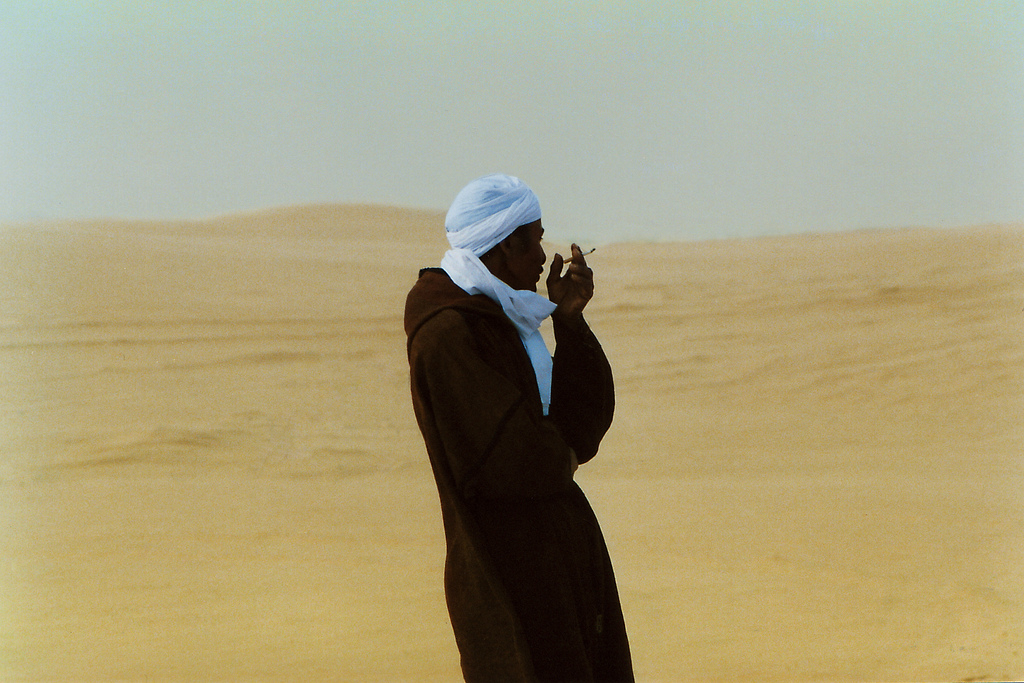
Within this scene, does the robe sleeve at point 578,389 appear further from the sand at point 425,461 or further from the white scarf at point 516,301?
the sand at point 425,461

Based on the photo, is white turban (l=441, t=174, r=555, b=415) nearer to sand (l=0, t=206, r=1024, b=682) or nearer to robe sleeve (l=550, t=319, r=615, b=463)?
robe sleeve (l=550, t=319, r=615, b=463)

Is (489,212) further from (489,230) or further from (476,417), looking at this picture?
(476,417)

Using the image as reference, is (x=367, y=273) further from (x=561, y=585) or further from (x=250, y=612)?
(x=561, y=585)

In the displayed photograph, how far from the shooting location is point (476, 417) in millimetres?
2373

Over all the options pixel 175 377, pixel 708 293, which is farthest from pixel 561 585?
pixel 708 293

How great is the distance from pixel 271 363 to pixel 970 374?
8374 millimetres

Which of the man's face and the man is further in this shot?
the man's face

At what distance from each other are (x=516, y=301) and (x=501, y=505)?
1.75 feet

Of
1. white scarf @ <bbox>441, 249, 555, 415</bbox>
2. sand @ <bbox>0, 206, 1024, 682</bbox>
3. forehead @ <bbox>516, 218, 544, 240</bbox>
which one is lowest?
sand @ <bbox>0, 206, 1024, 682</bbox>

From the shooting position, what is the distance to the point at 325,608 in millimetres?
5832

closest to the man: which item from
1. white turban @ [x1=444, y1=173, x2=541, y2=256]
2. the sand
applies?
white turban @ [x1=444, y1=173, x2=541, y2=256]

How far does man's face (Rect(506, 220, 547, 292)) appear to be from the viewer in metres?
2.55

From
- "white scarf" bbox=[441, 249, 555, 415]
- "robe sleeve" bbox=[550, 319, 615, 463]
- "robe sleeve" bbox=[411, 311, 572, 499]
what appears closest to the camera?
"robe sleeve" bbox=[411, 311, 572, 499]

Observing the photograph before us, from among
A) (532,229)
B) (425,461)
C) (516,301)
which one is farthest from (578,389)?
(425,461)
